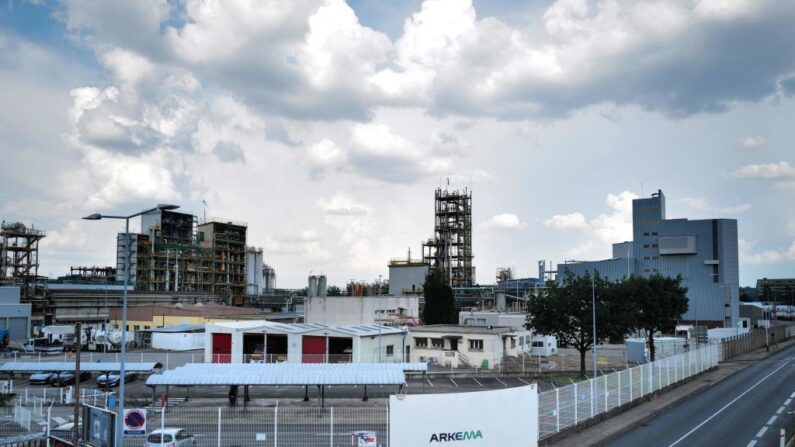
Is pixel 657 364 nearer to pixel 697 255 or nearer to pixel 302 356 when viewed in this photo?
pixel 302 356

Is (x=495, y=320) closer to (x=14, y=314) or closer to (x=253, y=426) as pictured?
(x=253, y=426)

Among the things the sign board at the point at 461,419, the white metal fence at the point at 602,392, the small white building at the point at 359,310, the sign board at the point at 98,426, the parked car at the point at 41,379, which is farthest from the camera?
the small white building at the point at 359,310

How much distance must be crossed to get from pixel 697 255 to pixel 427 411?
109 meters

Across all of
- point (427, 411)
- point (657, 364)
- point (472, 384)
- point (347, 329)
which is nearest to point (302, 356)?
point (347, 329)

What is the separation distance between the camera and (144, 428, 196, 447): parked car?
27859mm

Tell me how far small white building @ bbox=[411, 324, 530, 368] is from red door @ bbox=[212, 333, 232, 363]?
18.8 m

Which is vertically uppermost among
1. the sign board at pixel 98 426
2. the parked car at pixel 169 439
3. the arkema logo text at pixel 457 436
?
the sign board at pixel 98 426

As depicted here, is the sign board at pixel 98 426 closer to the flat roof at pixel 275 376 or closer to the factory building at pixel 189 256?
the flat roof at pixel 275 376

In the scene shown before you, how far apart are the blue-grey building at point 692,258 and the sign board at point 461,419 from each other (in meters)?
96.7

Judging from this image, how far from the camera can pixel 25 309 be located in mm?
91000

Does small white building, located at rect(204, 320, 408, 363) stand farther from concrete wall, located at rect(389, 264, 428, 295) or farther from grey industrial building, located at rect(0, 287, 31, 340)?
concrete wall, located at rect(389, 264, 428, 295)

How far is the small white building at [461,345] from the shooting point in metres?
66.1

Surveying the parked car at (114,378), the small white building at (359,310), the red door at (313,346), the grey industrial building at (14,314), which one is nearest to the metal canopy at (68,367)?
the parked car at (114,378)

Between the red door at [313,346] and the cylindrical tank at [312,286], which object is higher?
the cylindrical tank at [312,286]
